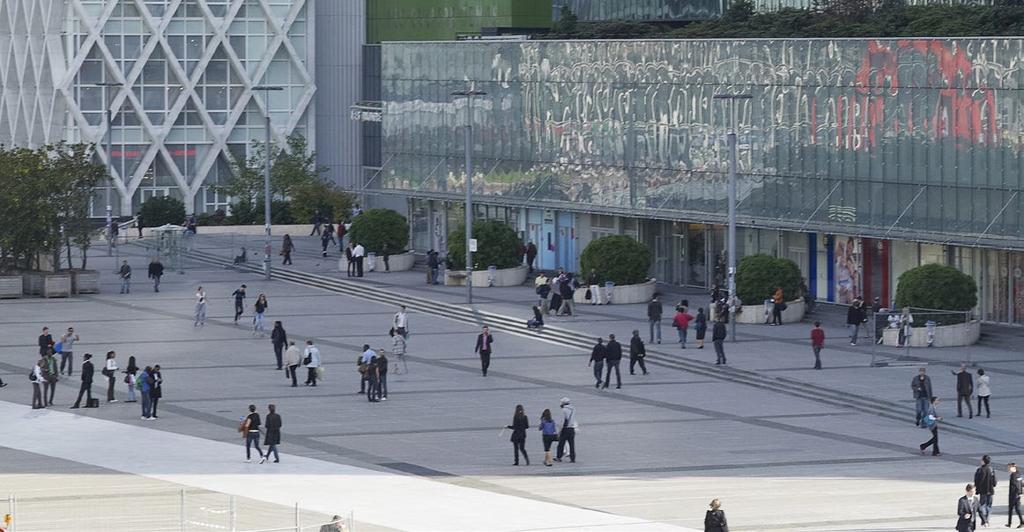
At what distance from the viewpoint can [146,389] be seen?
155ft

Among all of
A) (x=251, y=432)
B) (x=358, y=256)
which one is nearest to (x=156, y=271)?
(x=358, y=256)

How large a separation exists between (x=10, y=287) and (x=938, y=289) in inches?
1386

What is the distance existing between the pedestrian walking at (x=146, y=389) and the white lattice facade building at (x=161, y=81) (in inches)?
2657

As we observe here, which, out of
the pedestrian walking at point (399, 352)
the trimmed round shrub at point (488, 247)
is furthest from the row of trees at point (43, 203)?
the pedestrian walking at point (399, 352)

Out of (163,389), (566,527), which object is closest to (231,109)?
(163,389)

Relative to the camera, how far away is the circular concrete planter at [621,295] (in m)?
72.1

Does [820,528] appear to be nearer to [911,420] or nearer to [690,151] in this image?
[911,420]

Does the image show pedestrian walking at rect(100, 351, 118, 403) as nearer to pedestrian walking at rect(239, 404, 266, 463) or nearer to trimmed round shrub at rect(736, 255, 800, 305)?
pedestrian walking at rect(239, 404, 266, 463)

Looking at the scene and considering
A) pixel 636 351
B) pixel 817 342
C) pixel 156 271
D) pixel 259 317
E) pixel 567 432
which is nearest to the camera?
pixel 567 432

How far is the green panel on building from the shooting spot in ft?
349

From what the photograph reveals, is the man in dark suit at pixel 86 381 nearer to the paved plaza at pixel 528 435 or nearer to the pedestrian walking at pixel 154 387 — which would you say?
the paved plaza at pixel 528 435

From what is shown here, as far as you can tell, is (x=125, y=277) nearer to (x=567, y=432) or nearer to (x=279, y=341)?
(x=279, y=341)

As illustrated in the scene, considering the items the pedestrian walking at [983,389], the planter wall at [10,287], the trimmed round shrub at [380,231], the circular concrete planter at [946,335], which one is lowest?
the pedestrian walking at [983,389]

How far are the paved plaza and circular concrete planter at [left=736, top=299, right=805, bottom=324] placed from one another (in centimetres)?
113
